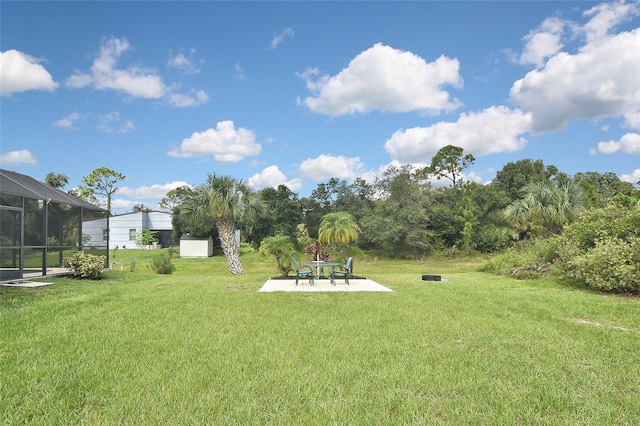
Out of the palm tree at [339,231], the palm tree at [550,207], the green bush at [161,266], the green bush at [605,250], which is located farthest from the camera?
the green bush at [161,266]

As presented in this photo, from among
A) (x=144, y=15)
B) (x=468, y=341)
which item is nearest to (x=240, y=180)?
(x=144, y=15)

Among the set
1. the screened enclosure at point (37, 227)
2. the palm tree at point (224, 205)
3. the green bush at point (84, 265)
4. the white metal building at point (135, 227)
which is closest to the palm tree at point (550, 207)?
the palm tree at point (224, 205)

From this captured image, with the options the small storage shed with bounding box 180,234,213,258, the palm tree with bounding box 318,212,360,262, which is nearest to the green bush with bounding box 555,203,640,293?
the palm tree with bounding box 318,212,360,262

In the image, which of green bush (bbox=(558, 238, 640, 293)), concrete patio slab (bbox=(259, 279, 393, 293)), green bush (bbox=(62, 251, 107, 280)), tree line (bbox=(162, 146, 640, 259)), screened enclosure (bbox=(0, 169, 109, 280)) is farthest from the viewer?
tree line (bbox=(162, 146, 640, 259))

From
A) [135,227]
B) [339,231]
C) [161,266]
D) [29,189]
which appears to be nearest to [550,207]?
[339,231]

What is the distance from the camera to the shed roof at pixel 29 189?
1092 cm

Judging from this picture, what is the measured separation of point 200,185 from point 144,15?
8526 millimetres

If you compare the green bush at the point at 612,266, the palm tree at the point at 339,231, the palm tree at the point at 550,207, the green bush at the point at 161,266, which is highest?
the palm tree at the point at 550,207

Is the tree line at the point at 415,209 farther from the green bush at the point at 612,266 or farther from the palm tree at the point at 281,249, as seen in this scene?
the green bush at the point at 612,266

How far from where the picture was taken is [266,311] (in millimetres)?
7359

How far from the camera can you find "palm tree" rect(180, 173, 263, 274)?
1917cm

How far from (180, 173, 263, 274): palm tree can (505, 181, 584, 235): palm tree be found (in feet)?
45.3

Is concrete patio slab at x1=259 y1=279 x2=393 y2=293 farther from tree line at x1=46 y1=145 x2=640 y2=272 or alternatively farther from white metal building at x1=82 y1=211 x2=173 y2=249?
white metal building at x1=82 y1=211 x2=173 y2=249

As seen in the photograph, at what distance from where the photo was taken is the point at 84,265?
13.4 metres
